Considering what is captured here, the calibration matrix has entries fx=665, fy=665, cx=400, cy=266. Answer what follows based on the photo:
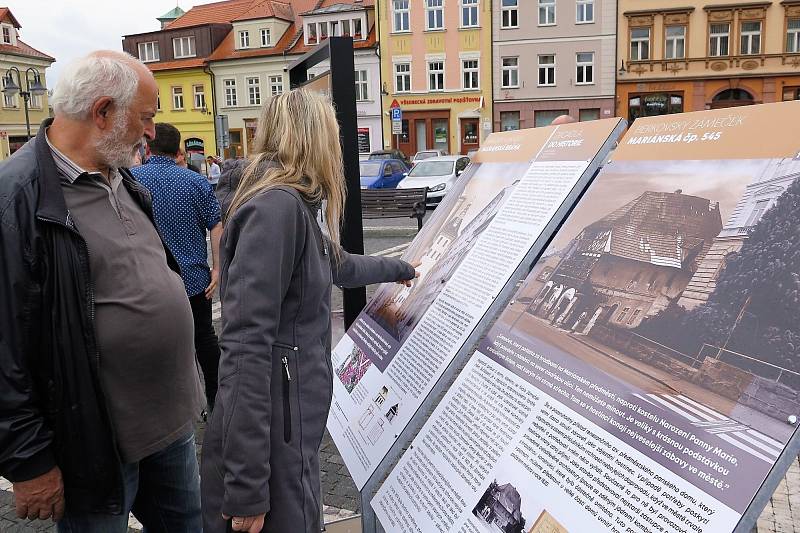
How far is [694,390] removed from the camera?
1.30 m

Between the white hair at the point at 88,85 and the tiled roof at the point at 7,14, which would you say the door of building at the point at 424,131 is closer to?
the tiled roof at the point at 7,14

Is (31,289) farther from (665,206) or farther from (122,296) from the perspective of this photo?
(665,206)

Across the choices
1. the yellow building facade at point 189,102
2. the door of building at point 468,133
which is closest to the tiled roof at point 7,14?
the yellow building facade at point 189,102

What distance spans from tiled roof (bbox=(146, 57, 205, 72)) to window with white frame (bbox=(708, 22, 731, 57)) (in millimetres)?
27927

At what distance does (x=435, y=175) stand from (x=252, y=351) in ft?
53.6

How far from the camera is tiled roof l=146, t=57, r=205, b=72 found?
40406mm

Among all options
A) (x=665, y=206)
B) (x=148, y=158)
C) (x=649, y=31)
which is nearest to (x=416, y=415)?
(x=665, y=206)

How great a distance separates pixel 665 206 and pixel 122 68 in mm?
1616

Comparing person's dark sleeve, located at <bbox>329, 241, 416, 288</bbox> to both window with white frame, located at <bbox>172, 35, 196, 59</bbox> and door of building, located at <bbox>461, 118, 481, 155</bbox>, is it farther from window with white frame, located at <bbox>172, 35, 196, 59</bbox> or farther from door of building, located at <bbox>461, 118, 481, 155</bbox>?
window with white frame, located at <bbox>172, 35, 196, 59</bbox>

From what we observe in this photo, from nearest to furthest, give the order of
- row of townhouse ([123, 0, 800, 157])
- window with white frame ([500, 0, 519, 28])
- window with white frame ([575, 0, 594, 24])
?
1. row of townhouse ([123, 0, 800, 157])
2. window with white frame ([575, 0, 594, 24])
3. window with white frame ([500, 0, 519, 28])

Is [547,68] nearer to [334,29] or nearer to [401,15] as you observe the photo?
[401,15]

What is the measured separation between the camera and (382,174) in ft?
60.7

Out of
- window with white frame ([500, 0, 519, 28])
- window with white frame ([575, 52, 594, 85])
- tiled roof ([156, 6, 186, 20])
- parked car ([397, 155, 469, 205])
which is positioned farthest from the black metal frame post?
tiled roof ([156, 6, 186, 20])

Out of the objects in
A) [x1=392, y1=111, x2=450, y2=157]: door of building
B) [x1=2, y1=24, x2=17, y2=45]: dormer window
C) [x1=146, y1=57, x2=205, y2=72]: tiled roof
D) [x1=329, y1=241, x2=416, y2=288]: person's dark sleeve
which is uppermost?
[x1=2, y1=24, x2=17, y2=45]: dormer window
